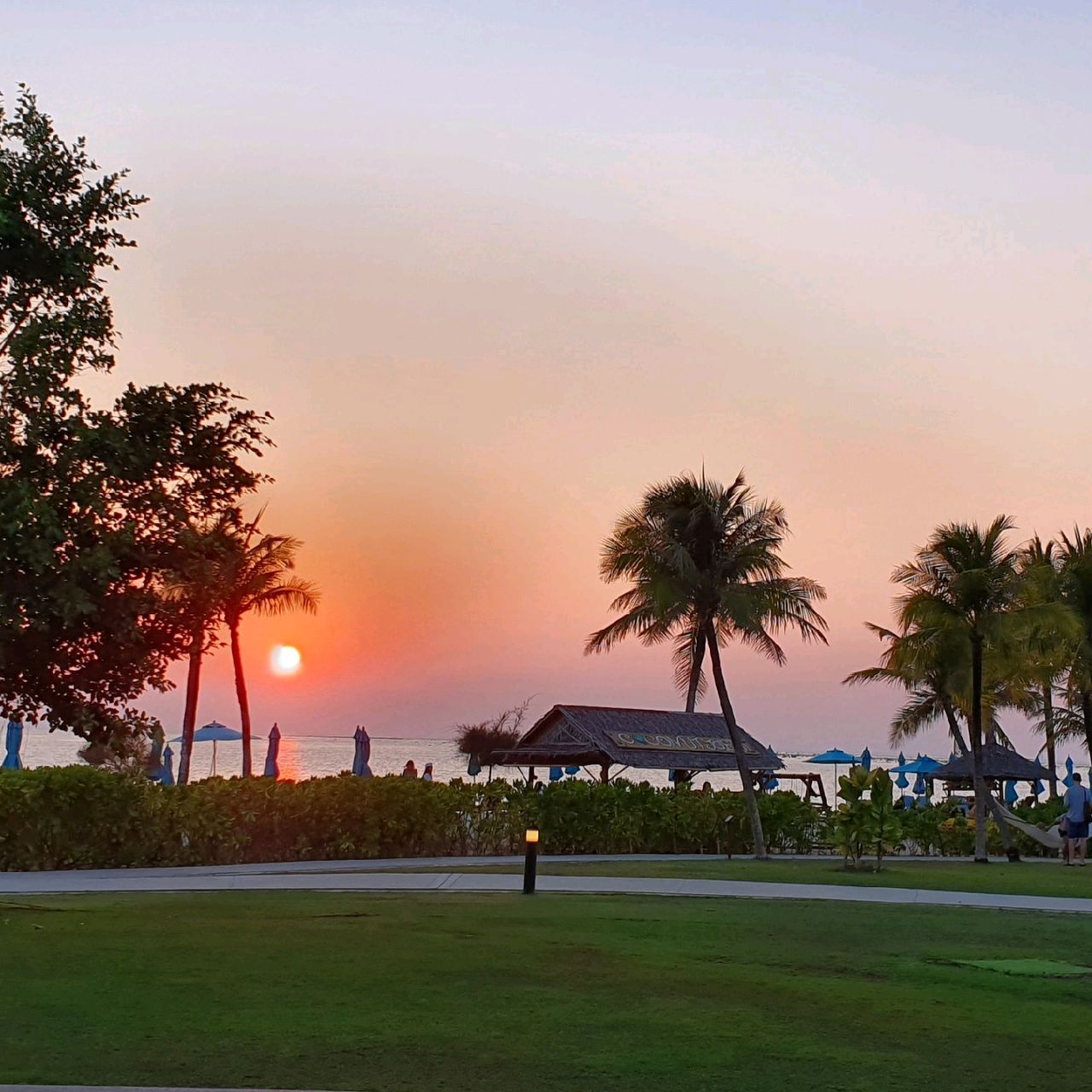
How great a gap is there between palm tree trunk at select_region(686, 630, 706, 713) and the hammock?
54.6ft

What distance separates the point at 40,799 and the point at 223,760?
172844mm

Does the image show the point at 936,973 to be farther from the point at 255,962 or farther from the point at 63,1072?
the point at 63,1072

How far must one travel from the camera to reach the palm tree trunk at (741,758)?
2909cm

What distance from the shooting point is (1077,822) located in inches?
1224

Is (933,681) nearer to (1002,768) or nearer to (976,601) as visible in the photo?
(1002,768)

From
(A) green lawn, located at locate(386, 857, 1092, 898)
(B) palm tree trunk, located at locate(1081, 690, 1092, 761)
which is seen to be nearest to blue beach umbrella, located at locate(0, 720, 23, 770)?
(A) green lawn, located at locate(386, 857, 1092, 898)

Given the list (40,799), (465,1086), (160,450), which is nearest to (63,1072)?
(465,1086)

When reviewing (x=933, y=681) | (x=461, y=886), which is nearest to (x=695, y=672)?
(x=933, y=681)

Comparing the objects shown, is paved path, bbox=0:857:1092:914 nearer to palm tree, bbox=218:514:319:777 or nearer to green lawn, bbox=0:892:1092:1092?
green lawn, bbox=0:892:1092:1092

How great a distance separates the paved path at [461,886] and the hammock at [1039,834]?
12.1m

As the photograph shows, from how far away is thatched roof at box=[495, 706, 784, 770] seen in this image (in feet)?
112

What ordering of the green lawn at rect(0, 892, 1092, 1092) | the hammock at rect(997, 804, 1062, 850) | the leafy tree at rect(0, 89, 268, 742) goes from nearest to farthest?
the green lawn at rect(0, 892, 1092, 1092) < the leafy tree at rect(0, 89, 268, 742) < the hammock at rect(997, 804, 1062, 850)

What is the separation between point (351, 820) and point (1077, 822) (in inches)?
640

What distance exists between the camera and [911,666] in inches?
1352
